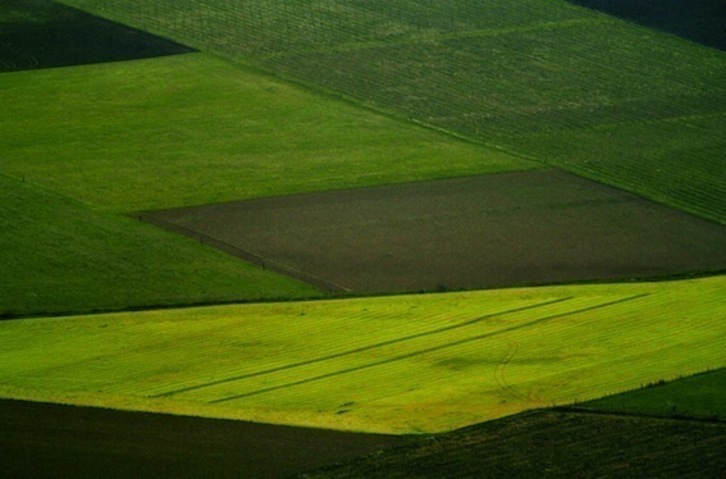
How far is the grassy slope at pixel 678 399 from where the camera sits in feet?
123

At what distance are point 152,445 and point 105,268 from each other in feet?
44.4

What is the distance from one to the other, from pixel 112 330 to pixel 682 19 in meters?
41.3

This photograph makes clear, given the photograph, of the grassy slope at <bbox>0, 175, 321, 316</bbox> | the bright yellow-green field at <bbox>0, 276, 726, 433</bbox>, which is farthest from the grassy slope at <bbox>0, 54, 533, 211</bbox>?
the bright yellow-green field at <bbox>0, 276, 726, 433</bbox>

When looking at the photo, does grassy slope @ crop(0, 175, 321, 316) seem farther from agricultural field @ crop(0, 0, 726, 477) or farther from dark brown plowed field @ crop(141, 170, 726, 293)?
dark brown plowed field @ crop(141, 170, 726, 293)

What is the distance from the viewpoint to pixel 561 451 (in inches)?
1382

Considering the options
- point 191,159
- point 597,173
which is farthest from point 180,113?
point 597,173

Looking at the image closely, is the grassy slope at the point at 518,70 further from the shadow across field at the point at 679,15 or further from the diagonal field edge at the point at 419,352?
the diagonal field edge at the point at 419,352

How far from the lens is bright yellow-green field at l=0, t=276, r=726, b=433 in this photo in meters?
38.6

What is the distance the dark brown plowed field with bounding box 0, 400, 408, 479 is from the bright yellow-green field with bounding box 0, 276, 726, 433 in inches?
33.4

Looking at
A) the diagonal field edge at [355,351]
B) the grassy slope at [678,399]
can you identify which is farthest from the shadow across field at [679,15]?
the grassy slope at [678,399]

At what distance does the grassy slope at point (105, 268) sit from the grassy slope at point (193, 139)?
303 cm

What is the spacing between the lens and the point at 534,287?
47188 millimetres

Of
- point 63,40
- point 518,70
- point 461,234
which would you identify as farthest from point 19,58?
point 461,234

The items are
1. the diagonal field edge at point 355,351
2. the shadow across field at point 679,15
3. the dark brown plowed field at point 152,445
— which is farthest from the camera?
the shadow across field at point 679,15
